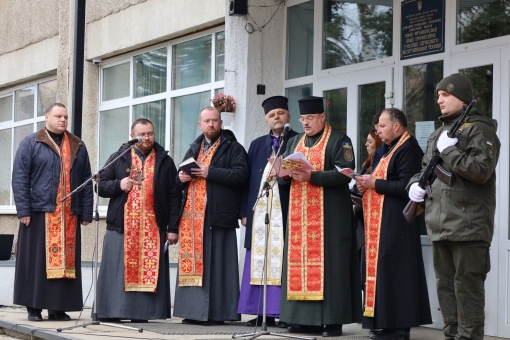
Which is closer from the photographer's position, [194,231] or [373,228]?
[373,228]

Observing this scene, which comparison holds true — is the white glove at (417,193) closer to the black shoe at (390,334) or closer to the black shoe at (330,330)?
the black shoe at (390,334)

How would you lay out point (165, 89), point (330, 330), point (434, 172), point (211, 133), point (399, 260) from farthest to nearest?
point (165, 89) → point (211, 133) → point (330, 330) → point (399, 260) → point (434, 172)

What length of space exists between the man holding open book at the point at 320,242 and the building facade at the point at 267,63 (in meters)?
1.27

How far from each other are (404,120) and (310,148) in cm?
90

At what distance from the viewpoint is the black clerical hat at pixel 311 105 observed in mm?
8856

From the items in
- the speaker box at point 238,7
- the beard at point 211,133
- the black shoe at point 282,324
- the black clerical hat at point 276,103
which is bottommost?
the black shoe at point 282,324

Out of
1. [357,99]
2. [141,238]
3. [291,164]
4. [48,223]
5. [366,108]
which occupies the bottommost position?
[141,238]

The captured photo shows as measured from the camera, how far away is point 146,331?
30.3 ft

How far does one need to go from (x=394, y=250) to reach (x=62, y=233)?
377cm

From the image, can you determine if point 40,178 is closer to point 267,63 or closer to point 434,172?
point 267,63

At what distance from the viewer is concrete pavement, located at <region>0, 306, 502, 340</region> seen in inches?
344

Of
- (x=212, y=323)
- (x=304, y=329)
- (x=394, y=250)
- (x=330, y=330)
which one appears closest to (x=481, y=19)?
(x=394, y=250)

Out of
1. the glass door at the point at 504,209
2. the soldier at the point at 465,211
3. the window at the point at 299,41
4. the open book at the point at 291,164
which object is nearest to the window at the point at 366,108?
the window at the point at 299,41

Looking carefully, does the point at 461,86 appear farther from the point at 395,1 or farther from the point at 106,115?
the point at 106,115
